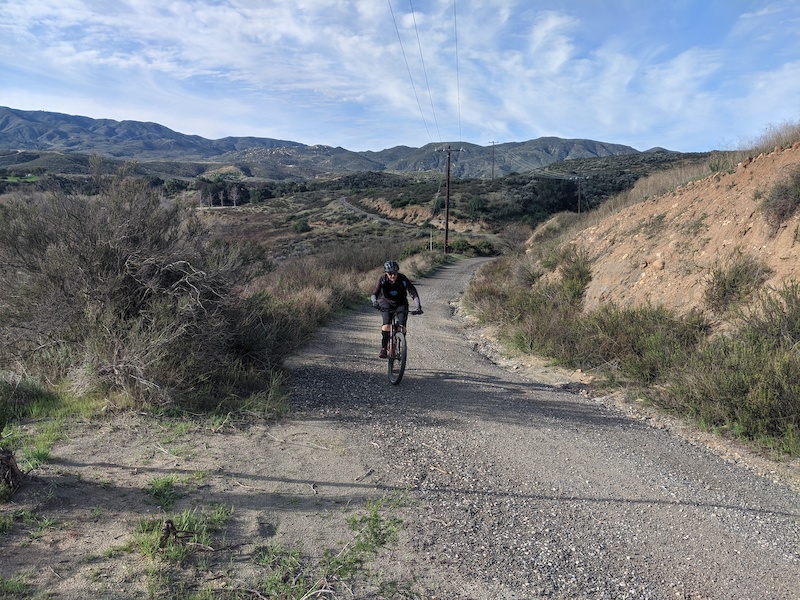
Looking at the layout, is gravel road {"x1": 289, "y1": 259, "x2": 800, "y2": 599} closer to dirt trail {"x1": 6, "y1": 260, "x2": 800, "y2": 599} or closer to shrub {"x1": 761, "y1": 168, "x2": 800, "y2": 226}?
dirt trail {"x1": 6, "y1": 260, "x2": 800, "y2": 599}

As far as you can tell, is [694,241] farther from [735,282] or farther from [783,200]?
[735,282]

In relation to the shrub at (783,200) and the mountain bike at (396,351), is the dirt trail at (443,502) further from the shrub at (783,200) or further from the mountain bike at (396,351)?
the shrub at (783,200)

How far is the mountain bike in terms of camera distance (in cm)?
745

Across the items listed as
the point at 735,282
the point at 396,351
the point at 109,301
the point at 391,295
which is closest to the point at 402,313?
the point at 391,295

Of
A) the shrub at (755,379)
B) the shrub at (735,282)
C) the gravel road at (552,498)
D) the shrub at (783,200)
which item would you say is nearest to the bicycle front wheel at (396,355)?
the gravel road at (552,498)

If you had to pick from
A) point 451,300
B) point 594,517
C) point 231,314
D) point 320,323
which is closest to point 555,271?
point 451,300

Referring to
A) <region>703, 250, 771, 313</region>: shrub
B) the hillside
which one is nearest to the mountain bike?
the hillside

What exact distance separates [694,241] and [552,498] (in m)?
8.29

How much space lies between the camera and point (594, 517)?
153 inches

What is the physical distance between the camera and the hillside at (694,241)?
8711 millimetres

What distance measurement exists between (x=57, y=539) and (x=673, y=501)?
436cm

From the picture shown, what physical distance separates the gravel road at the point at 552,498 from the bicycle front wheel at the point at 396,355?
18 centimetres

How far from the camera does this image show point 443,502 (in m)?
3.99

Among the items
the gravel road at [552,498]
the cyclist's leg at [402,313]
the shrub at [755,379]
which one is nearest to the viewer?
the gravel road at [552,498]
